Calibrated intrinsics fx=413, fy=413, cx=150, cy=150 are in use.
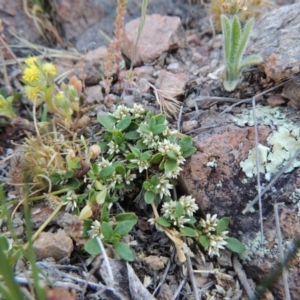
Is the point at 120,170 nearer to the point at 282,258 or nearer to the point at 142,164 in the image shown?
the point at 142,164

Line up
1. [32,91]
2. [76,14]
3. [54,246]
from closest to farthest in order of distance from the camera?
[54,246] → [32,91] → [76,14]

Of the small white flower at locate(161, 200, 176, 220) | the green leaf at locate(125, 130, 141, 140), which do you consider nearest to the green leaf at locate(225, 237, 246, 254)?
the small white flower at locate(161, 200, 176, 220)

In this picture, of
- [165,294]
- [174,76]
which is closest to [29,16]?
[174,76]

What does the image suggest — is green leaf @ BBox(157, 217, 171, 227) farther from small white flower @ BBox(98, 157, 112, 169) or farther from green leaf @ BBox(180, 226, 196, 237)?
small white flower @ BBox(98, 157, 112, 169)

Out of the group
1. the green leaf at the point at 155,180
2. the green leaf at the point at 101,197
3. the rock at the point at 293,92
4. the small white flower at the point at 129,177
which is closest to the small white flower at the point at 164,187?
the green leaf at the point at 155,180

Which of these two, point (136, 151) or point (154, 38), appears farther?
point (154, 38)

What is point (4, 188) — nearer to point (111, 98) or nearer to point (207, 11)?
point (111, 98)

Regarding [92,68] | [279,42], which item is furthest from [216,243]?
[92,68]
